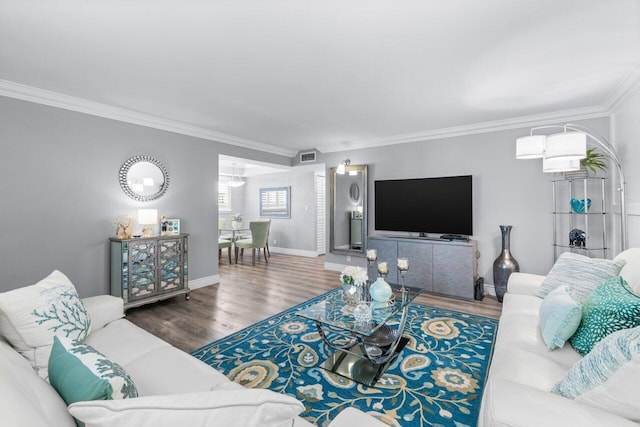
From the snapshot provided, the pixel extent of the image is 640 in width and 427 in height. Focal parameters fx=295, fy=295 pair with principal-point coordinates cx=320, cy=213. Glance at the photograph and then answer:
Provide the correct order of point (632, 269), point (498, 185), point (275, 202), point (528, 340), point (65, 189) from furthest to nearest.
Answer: point (275, 202) → point (498, 185) → point (65, 189) → point (632, 269) → point (528, 340)

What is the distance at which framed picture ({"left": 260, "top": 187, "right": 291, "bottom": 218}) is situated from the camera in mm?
8016

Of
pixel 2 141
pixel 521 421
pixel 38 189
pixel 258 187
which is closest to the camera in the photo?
pixel 521 421

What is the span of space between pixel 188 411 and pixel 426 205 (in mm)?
4413

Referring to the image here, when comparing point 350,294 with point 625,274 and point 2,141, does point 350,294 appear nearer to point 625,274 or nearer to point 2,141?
point 625,274

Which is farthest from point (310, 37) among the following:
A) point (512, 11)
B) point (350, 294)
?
point (350, 294)

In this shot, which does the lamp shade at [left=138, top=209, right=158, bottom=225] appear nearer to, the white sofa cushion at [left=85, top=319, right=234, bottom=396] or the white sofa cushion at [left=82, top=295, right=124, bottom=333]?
the white sofa cushion at [left=82, top=295, right=124, bottom=333]

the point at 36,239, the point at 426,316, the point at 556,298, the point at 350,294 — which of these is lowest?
the point at 426,316

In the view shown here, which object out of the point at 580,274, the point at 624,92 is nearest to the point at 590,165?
the point at 624,92

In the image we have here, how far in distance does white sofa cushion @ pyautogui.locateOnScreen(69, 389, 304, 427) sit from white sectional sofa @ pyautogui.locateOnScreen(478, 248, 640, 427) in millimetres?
768

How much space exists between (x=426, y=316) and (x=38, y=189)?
4.45 metres

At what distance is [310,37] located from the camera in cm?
211

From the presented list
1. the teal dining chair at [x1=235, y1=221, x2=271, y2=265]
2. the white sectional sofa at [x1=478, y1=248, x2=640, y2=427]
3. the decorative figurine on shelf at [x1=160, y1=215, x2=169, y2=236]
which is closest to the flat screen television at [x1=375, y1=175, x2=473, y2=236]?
the white sectional sofa at [x1=478, y1=248, x2=640, y2=427]

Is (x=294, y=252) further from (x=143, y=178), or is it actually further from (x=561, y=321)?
(x=561, y=321)

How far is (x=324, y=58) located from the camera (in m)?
2.40
